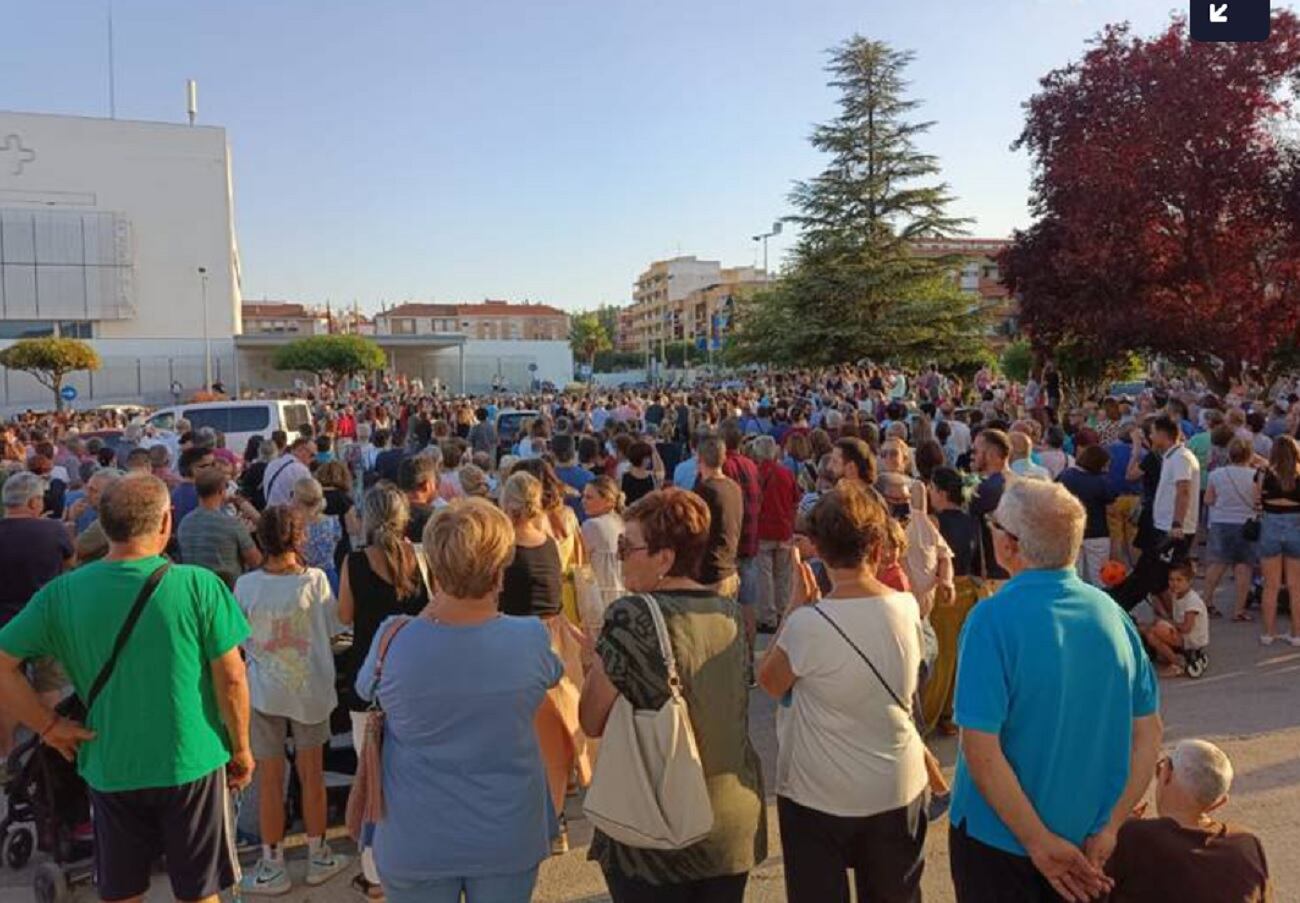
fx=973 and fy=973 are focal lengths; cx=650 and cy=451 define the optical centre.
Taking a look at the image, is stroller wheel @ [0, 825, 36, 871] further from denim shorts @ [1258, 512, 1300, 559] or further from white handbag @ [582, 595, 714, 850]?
denim shorts @ [1258, 512, 1300, 559]

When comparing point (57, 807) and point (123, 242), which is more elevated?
point (123, 242)

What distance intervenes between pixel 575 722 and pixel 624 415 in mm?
14107

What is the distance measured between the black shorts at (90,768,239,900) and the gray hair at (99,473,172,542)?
0.87 metres

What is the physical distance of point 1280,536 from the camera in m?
7.77

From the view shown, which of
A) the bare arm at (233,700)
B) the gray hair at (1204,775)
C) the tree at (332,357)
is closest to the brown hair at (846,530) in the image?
the gray hair at (1204,775)

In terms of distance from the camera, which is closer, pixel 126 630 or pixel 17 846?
pixel 126 630

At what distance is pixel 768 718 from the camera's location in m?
6.38

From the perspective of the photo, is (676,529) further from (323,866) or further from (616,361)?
(616,361)

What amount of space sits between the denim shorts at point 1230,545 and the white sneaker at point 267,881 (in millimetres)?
7680

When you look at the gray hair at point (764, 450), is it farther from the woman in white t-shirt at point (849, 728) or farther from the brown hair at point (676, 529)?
the brown hair at point (676, 529)

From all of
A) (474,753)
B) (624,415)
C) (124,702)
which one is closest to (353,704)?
(124,702)

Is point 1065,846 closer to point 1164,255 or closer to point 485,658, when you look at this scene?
point 485,658

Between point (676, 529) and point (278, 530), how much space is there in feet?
7.86

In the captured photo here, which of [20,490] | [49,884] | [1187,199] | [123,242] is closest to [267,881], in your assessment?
[49,884]
